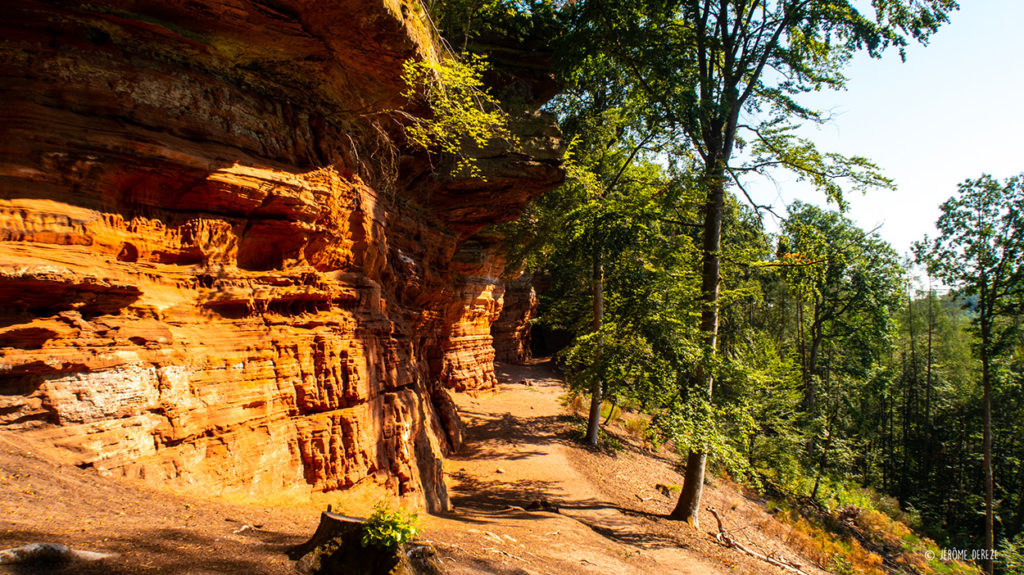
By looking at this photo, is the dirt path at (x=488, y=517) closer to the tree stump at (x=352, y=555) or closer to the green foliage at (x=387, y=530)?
the tree stump at (x=352, y=555)

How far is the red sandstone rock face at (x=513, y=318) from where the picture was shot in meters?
25.4

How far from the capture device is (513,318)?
2556cm

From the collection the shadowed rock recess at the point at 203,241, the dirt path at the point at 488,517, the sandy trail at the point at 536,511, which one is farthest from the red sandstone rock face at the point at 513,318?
the shadowed rock recess at the point at 203,241

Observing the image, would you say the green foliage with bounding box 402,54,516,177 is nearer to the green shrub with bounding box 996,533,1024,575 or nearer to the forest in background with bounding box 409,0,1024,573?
the forest in background with bounding box 409,0,1024,573

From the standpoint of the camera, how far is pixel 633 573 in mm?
6887

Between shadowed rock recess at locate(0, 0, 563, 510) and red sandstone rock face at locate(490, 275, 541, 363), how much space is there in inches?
643

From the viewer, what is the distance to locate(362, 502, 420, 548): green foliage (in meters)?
3.28

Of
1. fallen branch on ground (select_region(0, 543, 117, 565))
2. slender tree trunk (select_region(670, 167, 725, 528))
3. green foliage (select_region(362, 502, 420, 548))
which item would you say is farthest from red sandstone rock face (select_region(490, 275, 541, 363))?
fallen branch on ground (select_region(0, 543, 117, 565))

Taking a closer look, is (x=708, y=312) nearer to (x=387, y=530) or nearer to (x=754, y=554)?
(x=754, y=554)

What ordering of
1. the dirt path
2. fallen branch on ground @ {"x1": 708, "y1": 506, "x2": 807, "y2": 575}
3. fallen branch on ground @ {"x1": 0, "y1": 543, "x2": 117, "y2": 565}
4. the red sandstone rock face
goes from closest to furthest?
1. fallen branch on ground @ {"x1": 0, "y1": 543, "x2": 117, "y2": 565}
2. the dirt path
3. fallen branch on ground @ {"x1": 708, "y1": 506, "x2": 807, "y2": 575}
4. the red sandstone rock face

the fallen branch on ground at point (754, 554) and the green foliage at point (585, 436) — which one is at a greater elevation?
the green foliage at point (585, 436)

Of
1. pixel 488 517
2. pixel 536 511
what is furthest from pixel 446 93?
pixel 536 511

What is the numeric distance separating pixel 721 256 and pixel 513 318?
55.4ft

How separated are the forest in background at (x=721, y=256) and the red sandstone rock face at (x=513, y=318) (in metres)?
2.43
